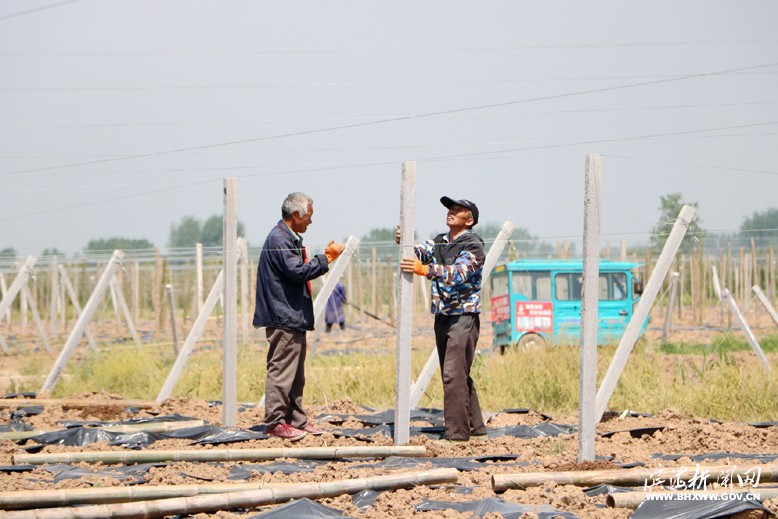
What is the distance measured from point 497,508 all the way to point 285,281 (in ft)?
9.95

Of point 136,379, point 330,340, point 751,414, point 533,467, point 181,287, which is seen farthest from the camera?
point 181,287

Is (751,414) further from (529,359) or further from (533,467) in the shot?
(533,467)

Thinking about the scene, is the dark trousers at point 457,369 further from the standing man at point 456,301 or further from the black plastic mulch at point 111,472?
the black plastic mulch at point 111,472

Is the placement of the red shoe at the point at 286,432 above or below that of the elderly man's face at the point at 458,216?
below

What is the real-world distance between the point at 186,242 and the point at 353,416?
2877 inches

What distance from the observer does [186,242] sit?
79.6 metres

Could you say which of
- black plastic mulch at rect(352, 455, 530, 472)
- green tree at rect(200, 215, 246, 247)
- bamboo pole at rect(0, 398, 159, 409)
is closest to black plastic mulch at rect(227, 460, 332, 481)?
black plastic mulch at rect(352, 455, 530, 472)

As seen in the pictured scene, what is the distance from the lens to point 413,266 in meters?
6.73

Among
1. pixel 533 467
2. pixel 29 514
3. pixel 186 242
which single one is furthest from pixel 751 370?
pixel 186 242

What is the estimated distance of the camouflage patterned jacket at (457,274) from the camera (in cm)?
690

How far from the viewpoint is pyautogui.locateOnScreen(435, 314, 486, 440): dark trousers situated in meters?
6.93

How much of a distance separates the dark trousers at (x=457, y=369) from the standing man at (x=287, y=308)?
0.96 m

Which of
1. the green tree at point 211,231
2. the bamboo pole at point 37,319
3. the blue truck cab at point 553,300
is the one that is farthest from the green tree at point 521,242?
the green tree at point 211,231

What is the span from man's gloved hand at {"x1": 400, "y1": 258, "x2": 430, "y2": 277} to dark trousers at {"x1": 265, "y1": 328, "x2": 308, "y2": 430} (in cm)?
102
